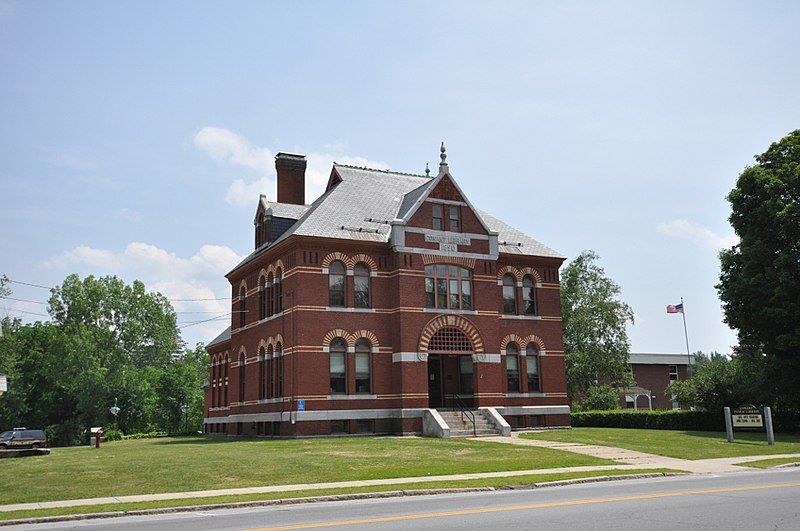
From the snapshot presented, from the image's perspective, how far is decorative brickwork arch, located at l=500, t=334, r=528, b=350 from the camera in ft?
142

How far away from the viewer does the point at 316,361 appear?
38.0m

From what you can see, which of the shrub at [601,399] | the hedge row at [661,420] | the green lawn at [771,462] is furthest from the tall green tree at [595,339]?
the green lawn at [771,462]

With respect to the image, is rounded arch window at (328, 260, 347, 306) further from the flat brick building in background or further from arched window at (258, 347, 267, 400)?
arched window at (258, 347, 267, 400)

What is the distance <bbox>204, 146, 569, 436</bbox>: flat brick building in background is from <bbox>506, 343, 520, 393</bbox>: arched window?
7 centimetres

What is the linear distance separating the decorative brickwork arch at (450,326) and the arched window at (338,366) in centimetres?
397

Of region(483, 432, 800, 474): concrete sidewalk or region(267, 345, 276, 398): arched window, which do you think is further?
region(267, 345, 276, 398): arched window

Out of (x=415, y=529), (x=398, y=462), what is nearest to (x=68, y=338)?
(x=398, y=462)

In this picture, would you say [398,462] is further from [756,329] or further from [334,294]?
[756,329]

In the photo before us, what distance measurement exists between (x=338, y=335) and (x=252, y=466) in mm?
15493

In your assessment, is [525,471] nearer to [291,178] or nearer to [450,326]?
[450,326]

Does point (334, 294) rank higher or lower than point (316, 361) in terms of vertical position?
higher

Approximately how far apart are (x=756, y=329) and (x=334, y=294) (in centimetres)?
2220

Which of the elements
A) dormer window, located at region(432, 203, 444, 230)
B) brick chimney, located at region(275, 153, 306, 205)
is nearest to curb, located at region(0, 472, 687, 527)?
dormer window, located at region(432, 203, 444, 230)

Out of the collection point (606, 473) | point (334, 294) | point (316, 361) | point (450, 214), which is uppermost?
point (450, 214)
